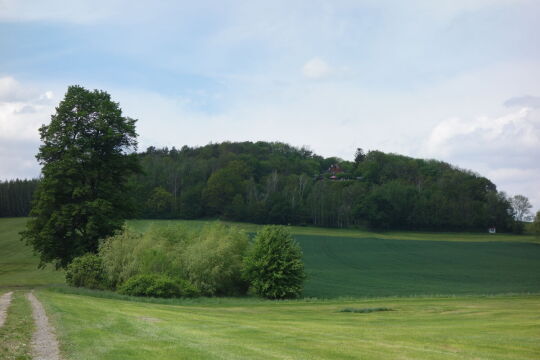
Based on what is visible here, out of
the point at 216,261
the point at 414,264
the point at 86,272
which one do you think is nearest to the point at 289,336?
the point at 216,261

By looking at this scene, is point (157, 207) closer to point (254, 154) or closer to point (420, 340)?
point (254, 154)

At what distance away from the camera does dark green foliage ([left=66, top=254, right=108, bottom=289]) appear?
43031mm

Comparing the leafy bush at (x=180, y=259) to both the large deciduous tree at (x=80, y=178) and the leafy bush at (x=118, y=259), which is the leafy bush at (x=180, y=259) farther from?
the large deciduous tree at (x=80, y=178)

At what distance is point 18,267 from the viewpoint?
63.7 metres

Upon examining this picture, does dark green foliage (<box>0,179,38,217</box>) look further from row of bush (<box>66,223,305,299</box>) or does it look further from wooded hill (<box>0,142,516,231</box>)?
row of bush (<box>66,223,305,299</box>)

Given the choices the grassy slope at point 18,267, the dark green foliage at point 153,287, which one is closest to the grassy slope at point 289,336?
the dark green foliage at point 153,287

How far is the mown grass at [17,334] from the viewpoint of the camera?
1348 centimetres

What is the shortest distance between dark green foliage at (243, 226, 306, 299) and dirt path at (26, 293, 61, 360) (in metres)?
24.5

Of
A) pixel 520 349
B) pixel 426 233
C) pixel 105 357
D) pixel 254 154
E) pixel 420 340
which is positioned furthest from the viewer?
pixel 254 154

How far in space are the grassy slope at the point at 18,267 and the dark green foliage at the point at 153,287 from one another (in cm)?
1202

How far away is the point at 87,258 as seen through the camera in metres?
43.6

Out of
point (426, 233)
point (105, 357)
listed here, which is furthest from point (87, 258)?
point (426, 233)

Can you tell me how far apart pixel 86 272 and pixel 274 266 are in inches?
617

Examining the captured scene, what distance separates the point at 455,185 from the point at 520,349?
134793 millimetres
